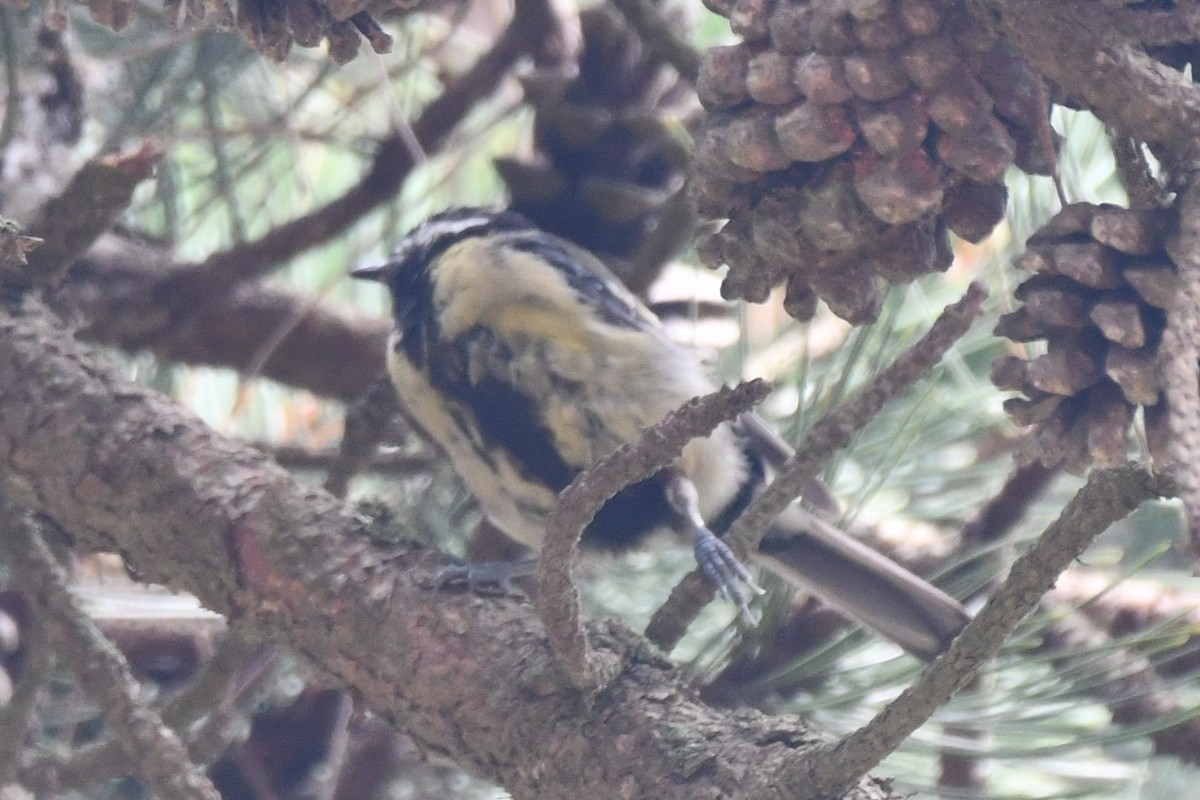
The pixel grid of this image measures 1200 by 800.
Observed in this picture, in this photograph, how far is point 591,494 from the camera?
57cm

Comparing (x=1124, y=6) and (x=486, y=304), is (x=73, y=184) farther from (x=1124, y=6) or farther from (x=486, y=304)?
(x=1124, y=6)

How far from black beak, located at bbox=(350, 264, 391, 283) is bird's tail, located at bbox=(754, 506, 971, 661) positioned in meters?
0.44

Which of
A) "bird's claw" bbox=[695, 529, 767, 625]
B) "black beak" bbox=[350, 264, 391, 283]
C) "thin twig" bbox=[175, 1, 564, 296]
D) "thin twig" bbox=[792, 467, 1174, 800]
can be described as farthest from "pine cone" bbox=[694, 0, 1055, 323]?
"black beak" bbox=[350, 264, 391, 283]

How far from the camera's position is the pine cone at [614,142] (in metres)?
1.03

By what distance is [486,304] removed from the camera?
1131 mm

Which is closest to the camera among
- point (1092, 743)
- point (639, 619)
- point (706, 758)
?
point (706, 758)

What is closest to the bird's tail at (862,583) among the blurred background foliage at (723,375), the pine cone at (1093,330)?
the blurred background foliage at (723,375)

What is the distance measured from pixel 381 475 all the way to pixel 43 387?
385 millimetres

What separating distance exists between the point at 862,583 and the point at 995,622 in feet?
1.54

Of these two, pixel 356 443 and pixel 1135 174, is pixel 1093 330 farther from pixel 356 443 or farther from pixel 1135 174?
pixel 356 443

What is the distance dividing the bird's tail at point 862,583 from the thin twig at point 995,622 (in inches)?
12.7

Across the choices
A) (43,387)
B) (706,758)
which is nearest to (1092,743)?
(706,758)

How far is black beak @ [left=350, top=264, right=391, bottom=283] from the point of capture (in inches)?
49.3

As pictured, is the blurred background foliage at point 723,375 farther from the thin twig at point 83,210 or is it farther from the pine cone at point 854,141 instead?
the pine cone at point 854,141
